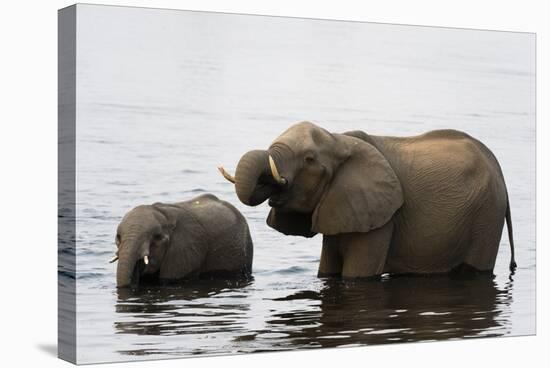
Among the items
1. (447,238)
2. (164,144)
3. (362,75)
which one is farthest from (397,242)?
(164,144)

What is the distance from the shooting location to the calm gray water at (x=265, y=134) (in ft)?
39.3

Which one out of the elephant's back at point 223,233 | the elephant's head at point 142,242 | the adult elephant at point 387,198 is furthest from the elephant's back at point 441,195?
the elephant's head at point 142,242

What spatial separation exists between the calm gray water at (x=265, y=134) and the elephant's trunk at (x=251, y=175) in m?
0.16

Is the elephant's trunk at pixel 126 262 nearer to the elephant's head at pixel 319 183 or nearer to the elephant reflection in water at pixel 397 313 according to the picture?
the elephant's head at pixel 319 183

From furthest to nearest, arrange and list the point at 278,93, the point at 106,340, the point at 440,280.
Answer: the point at 440,280, the point at 278,93, the point at 106,340

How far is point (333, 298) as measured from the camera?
42.9 ft

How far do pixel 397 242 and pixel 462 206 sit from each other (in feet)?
2.21

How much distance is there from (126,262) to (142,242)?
338 mm

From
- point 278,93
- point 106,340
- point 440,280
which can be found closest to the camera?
point 106,340

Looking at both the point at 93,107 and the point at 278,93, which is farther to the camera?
the point at 278,93

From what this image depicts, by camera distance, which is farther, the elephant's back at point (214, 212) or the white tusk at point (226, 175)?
the elephant's back at point (214, 212)

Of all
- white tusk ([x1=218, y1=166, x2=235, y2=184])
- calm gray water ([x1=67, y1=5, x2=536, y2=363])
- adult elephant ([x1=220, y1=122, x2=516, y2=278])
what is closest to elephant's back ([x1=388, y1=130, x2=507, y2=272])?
adult elephant ([x1=220, y1=122, x2=516, y2=278])

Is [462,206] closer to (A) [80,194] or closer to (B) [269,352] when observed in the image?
(B) [269,352]

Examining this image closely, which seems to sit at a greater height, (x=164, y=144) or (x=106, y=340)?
(x=164, y=144)
